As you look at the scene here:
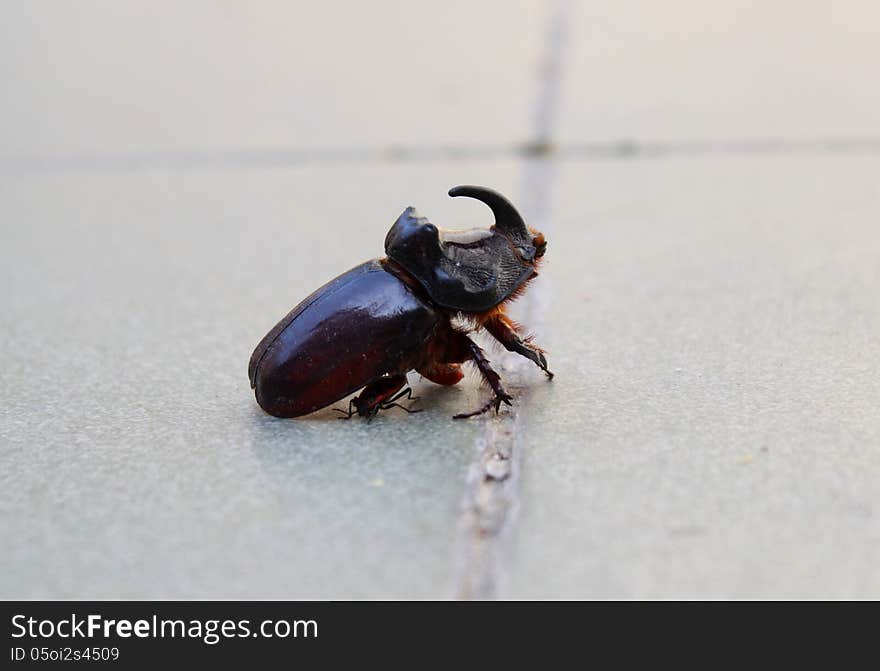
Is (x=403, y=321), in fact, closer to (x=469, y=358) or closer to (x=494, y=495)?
(x=469, y=358)

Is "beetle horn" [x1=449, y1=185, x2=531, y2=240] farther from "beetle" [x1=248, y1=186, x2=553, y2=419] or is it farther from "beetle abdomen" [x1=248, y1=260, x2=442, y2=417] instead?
"beetle abdomen" [x1=248, y1=260, x2=442, y2=417]

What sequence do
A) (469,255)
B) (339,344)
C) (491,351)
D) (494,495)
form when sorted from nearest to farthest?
1. (494,495)
2. (339,344)
3. (469,255)
4. (491,351)

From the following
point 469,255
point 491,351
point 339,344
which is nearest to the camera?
point 339,344

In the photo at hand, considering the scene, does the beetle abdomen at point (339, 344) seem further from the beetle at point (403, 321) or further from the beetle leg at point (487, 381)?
the beetle leg at point (487, 381)

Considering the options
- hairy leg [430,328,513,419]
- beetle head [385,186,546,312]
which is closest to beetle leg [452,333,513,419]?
hairy leg [430,328,513,419]

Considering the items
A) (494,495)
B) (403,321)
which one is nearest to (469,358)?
(403,321)

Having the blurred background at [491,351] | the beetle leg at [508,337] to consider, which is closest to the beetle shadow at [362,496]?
the blurred background at [491,351]

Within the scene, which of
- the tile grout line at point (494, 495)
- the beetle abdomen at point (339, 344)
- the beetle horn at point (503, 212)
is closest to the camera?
the tile grout line at point (494, 495)
